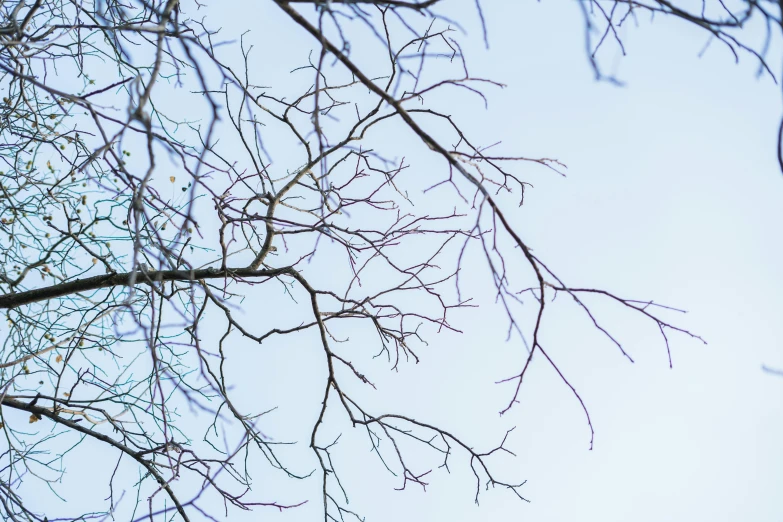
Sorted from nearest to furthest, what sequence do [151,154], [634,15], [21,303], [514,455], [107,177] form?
[151,154]
[634,15]
[514,455]
[21,303]
[107,177]

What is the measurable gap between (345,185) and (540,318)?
1099 millimetres

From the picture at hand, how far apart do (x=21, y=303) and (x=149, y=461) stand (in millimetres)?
672

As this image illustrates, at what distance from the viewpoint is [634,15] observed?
125 cm

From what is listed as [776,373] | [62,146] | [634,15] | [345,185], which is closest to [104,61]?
[62,146]

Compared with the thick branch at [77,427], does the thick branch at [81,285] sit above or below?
above

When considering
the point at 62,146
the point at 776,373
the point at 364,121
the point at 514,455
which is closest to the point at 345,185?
the point at 364,121

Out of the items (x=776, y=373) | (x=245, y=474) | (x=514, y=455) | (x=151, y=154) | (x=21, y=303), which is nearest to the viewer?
(x=151, y=154)

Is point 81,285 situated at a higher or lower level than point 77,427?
higher

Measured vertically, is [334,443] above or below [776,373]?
above

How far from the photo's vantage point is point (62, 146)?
2533mm

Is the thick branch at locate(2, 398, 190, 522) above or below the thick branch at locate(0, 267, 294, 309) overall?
below

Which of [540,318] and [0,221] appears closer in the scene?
[540,318]

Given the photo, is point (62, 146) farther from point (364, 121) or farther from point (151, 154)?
point (151, 154)

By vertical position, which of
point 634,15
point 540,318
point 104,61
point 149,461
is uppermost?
point 104,61
